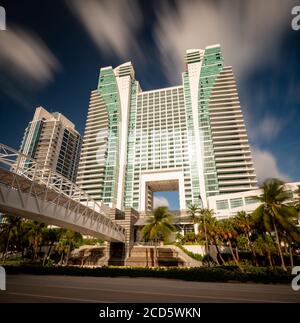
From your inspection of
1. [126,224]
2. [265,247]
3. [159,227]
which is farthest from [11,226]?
[265,247]

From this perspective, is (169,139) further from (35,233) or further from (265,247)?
(35,233)

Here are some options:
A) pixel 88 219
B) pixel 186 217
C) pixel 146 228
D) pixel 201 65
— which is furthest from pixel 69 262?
pixel 201 65

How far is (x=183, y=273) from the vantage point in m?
21.7

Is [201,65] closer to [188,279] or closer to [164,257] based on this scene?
[164,257]

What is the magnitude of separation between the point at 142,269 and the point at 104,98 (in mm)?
120365

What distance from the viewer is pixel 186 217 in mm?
64188

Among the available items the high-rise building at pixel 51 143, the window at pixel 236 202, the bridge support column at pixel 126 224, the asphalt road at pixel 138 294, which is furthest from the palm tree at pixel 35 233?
the high-rise building at pixel 51 143

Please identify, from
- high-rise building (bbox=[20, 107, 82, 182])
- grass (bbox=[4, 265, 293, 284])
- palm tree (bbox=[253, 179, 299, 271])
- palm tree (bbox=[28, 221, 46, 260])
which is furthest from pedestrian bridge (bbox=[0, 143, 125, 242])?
high-rise building (bbox=[20, 107, 82, 182])

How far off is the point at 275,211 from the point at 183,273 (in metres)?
15.4

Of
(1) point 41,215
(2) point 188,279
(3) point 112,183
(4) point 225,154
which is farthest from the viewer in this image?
(3) point 112,183

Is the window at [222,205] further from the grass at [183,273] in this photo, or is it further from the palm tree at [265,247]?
the grass at [183,273]

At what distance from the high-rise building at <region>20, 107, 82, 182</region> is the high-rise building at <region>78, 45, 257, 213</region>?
84.8 feet

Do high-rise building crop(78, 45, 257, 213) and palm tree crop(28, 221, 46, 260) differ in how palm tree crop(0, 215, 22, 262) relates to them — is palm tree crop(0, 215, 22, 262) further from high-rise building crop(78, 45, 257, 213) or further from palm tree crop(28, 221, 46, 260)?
high-rise building crop(78, 45, 257, 213)

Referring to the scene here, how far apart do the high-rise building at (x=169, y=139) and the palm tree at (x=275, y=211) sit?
174 feet
